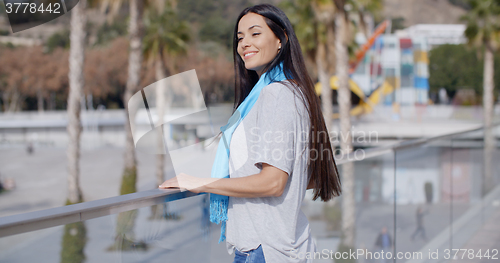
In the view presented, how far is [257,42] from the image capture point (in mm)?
1483

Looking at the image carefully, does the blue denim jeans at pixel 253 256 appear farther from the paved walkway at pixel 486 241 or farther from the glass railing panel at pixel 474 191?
the glass railing panel at pixel 474 191

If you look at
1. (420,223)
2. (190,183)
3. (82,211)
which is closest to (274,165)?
(190,183)

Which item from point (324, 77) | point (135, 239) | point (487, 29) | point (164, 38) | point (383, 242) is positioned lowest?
point (383, 242)

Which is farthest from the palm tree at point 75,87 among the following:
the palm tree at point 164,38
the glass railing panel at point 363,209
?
the glass railing panel at point 363,209

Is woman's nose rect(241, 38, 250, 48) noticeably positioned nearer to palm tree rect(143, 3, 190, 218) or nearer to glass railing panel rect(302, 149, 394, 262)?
glass railing panel rect(302, 149, 394, 262)

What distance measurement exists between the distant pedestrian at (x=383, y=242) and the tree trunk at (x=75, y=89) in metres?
9.98

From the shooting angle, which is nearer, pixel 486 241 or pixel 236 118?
pixel 236 118

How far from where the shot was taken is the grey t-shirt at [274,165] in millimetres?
1328

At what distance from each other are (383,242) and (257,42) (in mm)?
2978

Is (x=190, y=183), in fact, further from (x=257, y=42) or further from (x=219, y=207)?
(x=257, y=42)

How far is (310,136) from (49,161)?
123 ft

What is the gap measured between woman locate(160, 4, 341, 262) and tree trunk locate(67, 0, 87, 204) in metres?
11.7

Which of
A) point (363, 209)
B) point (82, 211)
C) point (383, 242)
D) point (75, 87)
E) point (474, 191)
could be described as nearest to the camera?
point (82, 211)

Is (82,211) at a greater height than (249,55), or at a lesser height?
lesser
